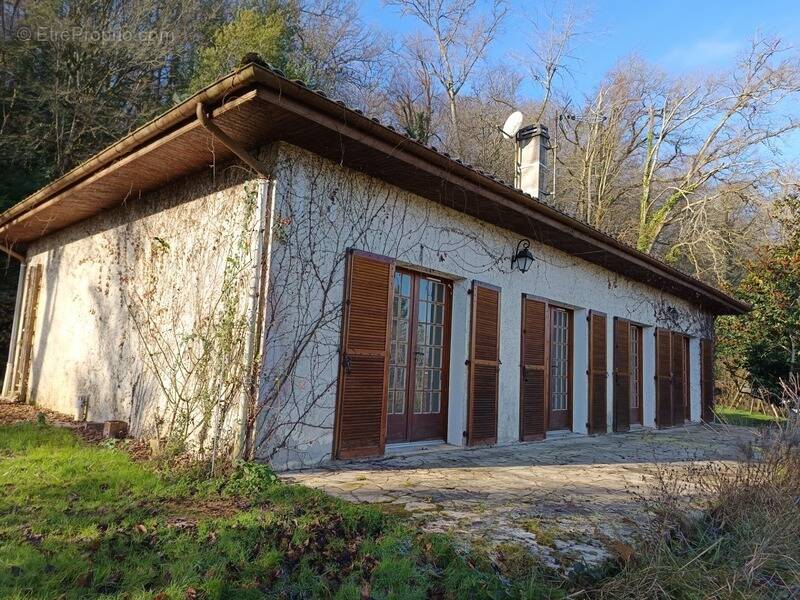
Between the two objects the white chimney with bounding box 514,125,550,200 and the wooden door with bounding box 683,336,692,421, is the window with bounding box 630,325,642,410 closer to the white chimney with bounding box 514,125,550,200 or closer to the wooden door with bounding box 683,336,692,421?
the wooden door with bounding box 683,336,692,421

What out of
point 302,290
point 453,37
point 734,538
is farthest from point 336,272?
point 453,37

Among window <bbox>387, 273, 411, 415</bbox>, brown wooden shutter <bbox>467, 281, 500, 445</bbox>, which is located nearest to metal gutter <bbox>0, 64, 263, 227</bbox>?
window <bbox>387, 273, 411, 415</bbox>

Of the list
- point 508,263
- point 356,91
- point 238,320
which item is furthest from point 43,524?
point 356,91

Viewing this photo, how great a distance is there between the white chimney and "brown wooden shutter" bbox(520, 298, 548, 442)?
298 centimetres

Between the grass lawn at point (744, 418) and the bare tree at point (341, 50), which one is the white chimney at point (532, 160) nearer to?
the grass lawn at point (744, 418)

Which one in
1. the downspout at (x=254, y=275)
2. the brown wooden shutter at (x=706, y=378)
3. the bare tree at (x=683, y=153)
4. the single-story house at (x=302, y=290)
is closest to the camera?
the downspout at (x=254, y=275)

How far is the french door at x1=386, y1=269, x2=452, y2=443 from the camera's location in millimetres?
5797

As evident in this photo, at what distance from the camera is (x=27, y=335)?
29.3ft

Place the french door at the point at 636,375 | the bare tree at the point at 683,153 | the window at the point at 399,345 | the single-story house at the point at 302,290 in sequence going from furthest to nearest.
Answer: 1. the bare tree at the point at 683,153
2. the french door at the point at 636,375
3. the window at the point at 399,345
4. the single-story house at the point at 302,290

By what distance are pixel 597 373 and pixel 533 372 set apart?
1889 mm

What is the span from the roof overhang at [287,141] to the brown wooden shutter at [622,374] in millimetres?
1869

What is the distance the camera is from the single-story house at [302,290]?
4.54m

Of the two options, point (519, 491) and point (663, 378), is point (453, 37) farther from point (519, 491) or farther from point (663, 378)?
point (519, 491)

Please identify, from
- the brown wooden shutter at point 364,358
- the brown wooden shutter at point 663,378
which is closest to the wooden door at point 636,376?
the brown wooden shutter at point 663,378
